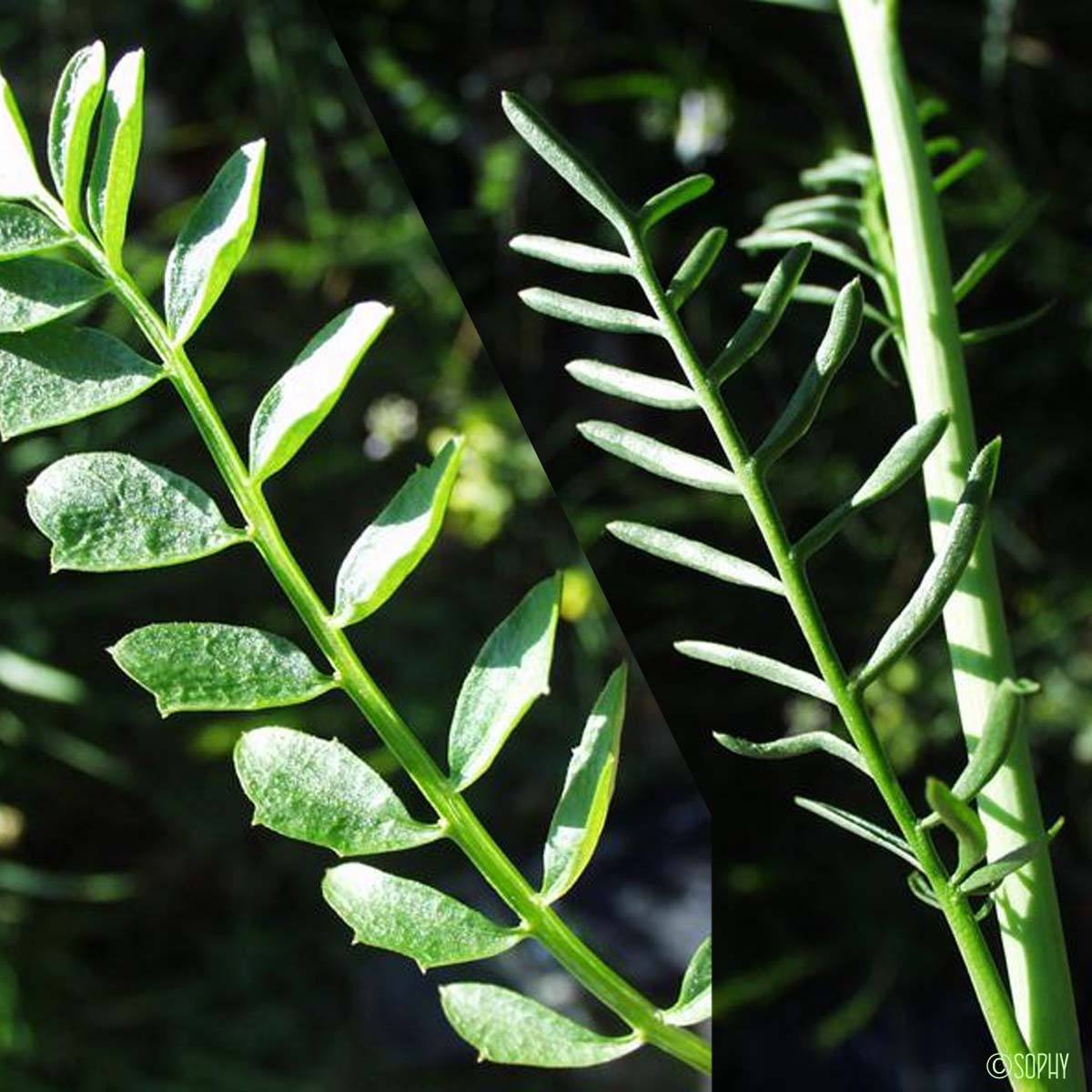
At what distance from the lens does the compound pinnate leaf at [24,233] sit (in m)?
0.08

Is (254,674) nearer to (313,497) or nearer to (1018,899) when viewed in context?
(1018,899)

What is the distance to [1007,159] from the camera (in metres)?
0.50

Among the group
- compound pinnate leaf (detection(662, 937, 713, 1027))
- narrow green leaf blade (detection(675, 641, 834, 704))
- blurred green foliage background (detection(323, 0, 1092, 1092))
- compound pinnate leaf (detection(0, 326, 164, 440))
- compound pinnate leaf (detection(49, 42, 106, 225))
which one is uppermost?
blurred green foliage background (detection(323, 0, 1092, 1092))

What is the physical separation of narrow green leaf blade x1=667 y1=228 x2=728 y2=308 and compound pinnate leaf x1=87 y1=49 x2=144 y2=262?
3 centimetres

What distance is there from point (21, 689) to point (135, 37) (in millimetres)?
219

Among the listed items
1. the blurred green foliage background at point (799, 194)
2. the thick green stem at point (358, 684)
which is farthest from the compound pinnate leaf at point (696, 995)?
the blurred green foliage background at point (799, 194)

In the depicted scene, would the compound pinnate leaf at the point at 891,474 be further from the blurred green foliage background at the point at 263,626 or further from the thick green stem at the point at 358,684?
the blurred green foliage background at the point at 263,626

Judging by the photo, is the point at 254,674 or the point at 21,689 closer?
the point at 254,674

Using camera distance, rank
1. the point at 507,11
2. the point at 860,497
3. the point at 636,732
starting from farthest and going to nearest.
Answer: the point at 507,11, the point at 636,732, the point at 860,497

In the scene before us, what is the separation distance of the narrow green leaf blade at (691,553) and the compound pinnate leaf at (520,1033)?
0.03 m

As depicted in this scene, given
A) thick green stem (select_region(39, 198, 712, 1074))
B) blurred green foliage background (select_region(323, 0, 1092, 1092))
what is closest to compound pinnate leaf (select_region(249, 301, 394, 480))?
thick green stem (select_region(39, 198, 712, 1074))

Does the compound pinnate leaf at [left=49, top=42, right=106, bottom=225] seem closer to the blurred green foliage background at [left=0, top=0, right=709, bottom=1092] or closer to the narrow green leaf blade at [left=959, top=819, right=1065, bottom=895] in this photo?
Answer: the narrow green leaf blade at [left=959, top=819, right=1065, bottom=895]

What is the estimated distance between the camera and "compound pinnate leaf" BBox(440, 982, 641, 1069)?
9 centimetres

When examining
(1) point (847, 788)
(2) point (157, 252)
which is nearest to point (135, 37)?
(2) point (157, 252)
